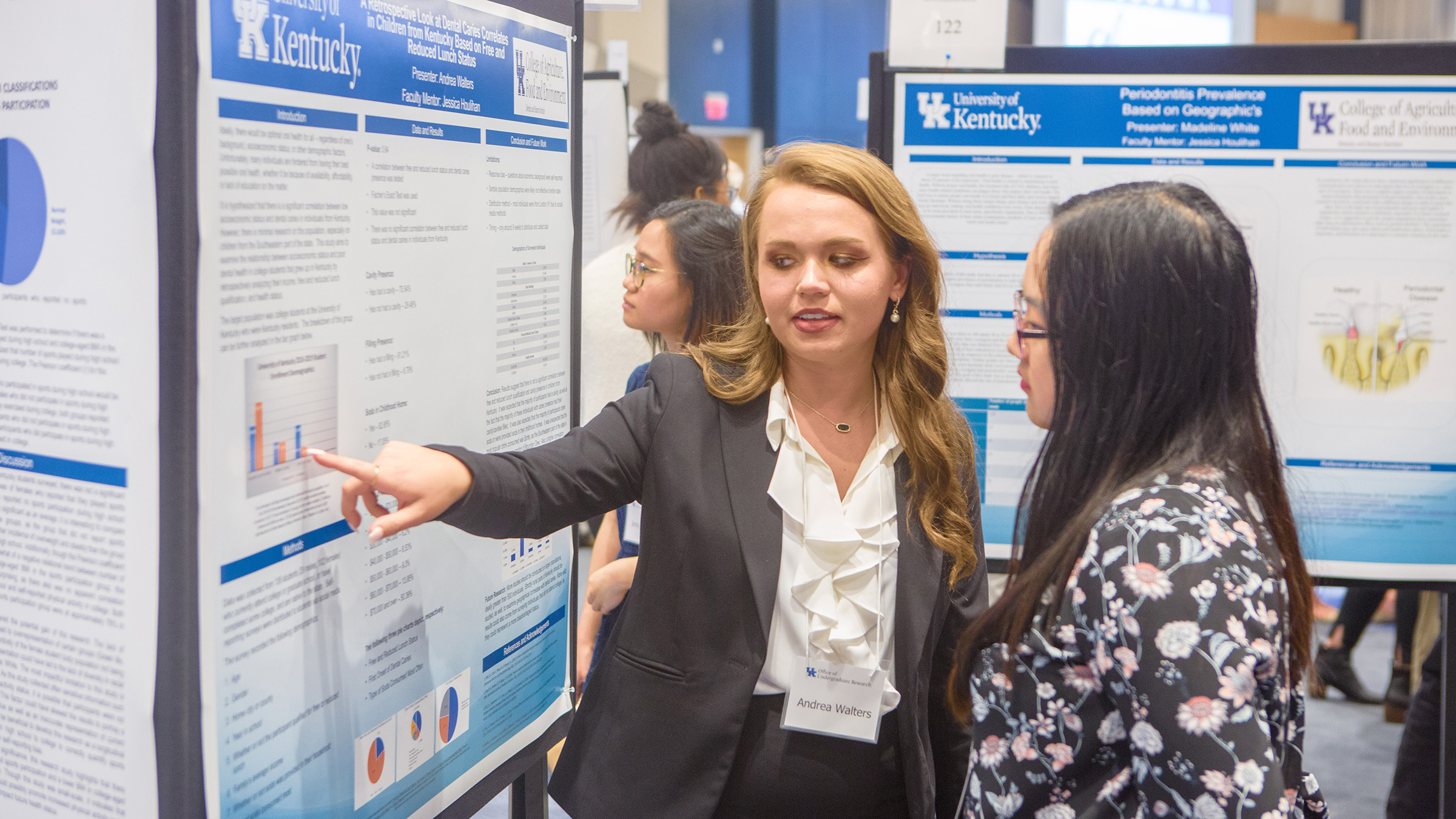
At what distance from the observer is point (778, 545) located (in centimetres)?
148

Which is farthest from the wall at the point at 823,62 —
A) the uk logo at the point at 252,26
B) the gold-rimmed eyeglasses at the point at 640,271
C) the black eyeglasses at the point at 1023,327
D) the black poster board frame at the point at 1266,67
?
the uk logo at the point at 252,26

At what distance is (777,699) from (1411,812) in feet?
6.71

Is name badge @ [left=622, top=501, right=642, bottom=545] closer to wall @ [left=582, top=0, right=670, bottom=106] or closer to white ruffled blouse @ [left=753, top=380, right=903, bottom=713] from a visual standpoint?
white ruffled blouse @ [left=753, top=380, right=903, bottom=713]

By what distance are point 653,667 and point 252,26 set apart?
0.95 meters

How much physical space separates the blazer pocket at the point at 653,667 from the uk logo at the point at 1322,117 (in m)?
1.87

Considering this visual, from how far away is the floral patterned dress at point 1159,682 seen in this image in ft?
3.23

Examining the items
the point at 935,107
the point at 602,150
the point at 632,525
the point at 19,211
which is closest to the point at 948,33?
the point at 935,107

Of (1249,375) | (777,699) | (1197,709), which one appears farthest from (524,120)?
(1197,709)

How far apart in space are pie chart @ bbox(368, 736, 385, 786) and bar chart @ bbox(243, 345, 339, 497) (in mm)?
387

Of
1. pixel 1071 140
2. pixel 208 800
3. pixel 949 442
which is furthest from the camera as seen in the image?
pixel 1071 140

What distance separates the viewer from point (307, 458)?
1.21 m

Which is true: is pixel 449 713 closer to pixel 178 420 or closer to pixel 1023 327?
pixel 178 420

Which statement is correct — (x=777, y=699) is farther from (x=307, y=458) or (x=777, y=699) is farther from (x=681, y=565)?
(x=307, y=458)

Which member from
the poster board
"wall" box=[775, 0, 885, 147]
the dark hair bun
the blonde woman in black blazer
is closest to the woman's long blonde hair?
the blonde woman in black blazer
